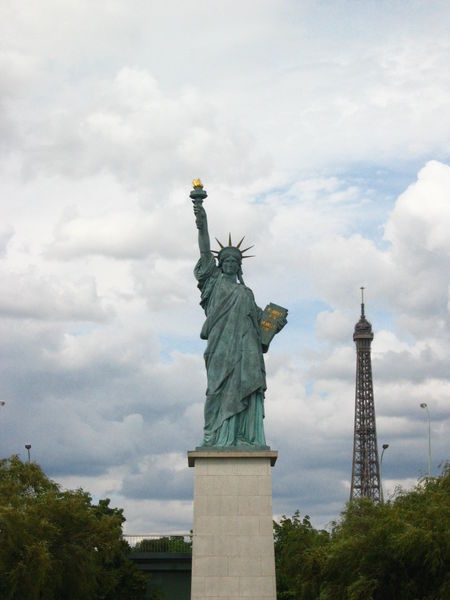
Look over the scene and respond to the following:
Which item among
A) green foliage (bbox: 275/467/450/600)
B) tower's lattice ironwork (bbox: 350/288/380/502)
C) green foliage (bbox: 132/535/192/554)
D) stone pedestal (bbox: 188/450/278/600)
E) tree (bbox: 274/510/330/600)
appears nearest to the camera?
stone pedestal (bbox: 188/450/278/600)

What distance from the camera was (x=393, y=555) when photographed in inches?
1152

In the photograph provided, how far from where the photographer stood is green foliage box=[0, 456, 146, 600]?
104 feet

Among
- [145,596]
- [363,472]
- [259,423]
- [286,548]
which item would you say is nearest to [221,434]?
[259,423]

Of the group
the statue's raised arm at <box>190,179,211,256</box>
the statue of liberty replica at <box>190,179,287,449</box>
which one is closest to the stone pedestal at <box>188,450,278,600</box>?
the statue of liberty replica at <box>190,179,287,449</box>

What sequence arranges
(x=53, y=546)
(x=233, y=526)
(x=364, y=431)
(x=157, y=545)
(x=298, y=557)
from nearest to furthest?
(x=233, y=526) < (x=53, y=546) < (x=298, y=557) < (x=157, y=545) < (x=364, y=431)

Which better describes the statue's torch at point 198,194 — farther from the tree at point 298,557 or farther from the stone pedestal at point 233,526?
the tree at point 298,557

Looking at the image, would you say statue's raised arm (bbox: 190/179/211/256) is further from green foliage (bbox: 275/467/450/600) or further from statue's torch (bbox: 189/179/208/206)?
green foliage (bbox: 275/467/450/600)

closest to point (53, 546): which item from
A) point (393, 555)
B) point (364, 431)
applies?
point (393, 555)

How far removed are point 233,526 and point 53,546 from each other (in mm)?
9448

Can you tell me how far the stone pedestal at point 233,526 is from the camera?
1046 inches

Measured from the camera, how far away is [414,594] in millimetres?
28969

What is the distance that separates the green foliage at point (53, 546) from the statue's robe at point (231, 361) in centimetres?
745

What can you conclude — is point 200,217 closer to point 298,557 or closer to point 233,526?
point 233,526

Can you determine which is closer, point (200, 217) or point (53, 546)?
point (200, 217)
